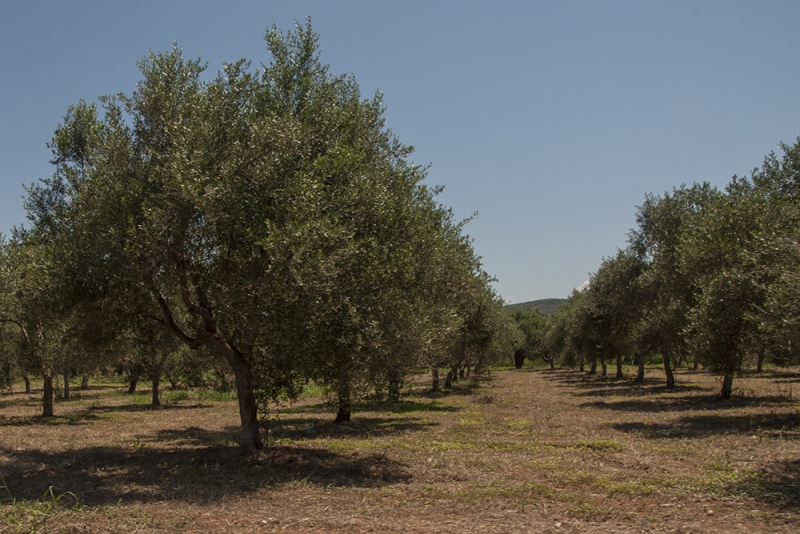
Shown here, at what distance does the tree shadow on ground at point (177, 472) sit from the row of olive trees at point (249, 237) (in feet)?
4.93

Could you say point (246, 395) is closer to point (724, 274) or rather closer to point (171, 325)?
point (171, 325)

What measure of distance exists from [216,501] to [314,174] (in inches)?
305

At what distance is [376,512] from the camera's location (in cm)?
1018

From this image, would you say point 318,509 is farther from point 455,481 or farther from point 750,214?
point 750,214

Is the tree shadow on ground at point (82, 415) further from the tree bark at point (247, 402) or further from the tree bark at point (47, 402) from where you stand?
the tree bark at point (247, 402)

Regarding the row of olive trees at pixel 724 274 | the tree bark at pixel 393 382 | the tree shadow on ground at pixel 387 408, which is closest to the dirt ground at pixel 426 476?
the tree bark at pixel 393 382

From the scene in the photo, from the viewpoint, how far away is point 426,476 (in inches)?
514

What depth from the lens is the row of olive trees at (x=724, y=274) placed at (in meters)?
15.5

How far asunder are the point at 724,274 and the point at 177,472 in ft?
62.6

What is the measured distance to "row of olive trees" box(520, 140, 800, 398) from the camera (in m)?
15.5

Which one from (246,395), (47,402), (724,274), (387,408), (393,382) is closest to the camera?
(246,395)

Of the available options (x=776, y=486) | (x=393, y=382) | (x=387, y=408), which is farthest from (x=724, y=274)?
(x=387, y=408)

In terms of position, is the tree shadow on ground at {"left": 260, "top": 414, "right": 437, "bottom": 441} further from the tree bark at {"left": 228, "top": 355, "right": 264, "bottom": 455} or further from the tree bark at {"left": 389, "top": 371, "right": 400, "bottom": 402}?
the tree bark at {"left": 228, "top": 355, "right": 264, "bottom": 455}

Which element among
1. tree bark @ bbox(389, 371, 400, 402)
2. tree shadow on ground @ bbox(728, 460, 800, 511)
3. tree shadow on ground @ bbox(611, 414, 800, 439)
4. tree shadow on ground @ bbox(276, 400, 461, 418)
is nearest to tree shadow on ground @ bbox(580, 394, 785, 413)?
tree shadow on ground @ bbox(611, 414, 800, 439)
